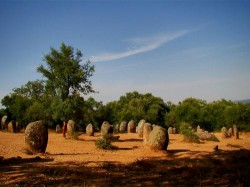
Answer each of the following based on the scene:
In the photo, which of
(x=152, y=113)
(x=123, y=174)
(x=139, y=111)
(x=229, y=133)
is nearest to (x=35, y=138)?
(x=123, y=174)

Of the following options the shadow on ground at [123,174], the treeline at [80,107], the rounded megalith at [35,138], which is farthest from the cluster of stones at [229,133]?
the rounded megalith at [35,138]

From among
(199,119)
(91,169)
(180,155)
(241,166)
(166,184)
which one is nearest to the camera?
(166,184)

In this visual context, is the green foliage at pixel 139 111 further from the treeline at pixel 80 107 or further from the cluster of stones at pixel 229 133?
the cluster of stones at pixel 229 133

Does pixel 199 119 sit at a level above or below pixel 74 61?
below

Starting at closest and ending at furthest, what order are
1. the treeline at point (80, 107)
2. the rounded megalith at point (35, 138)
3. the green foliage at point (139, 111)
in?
the rounded megalith at point (35, 138) → the treeline at point (80, 107) → the green foliage at point (139, 111)

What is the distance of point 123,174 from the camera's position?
1042 centimetres

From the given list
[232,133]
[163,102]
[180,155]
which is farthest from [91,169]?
[163,102]

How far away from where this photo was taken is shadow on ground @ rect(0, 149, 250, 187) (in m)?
8.81

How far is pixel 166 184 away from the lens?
355 inches

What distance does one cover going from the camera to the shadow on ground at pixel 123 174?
8812 millimetres

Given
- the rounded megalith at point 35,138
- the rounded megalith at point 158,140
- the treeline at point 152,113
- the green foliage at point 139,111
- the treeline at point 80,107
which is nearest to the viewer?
the rounded megalith at point 35,138

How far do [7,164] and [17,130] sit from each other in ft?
89.6

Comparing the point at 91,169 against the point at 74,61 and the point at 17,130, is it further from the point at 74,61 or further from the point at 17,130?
the point at 17,130

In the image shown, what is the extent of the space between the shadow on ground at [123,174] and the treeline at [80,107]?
→ 16.6 m
